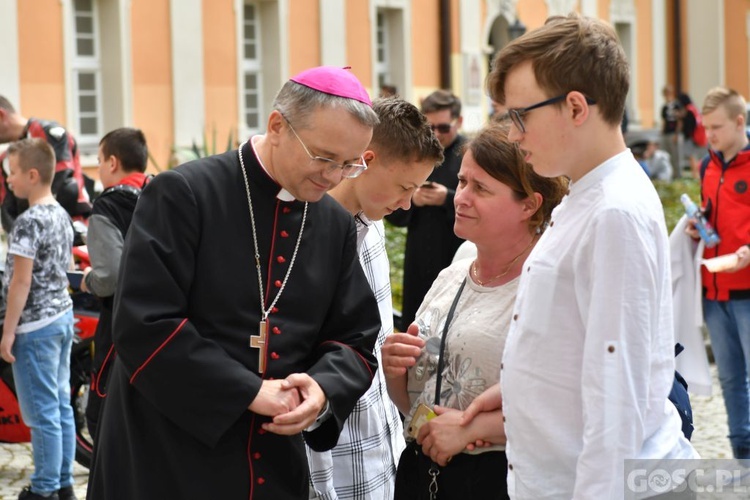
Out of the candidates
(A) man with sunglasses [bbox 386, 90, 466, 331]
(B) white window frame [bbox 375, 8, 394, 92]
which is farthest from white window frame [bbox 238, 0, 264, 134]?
(A) man with sunglasses [bbox 386, 90, 466, 331]

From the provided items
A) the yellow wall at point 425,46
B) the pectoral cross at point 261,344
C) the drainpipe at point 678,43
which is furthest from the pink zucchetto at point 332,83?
the drainpipe at point 678,43

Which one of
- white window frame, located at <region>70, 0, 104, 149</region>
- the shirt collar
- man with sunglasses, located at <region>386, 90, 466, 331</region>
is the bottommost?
man with sunglasses, located at <region>386, 90, 466, 331</region>

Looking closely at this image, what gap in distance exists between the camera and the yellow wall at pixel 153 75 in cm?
1503

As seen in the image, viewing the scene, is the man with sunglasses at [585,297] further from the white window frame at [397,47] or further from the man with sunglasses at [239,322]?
the white window frame at [397,47]

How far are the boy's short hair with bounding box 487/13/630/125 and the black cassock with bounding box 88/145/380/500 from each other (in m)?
0.77

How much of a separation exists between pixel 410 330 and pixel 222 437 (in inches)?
25.8

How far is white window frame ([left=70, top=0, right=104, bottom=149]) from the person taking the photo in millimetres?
14633

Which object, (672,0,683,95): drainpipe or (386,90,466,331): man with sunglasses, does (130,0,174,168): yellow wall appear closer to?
(386,90,466,331): man with sunglasses

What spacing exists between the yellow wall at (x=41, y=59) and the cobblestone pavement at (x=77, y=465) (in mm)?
7107

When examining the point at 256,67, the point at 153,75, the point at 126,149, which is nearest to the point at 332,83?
the point at 126,149

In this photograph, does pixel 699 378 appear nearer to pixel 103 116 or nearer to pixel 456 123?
pixel 456 123

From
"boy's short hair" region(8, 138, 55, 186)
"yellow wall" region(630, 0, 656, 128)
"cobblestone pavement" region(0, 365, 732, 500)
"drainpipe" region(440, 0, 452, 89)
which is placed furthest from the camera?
"yellow wall" region(630, 0, 656, 128)

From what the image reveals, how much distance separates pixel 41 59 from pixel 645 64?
60.2 ft

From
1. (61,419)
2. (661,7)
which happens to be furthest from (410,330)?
(661,7)
